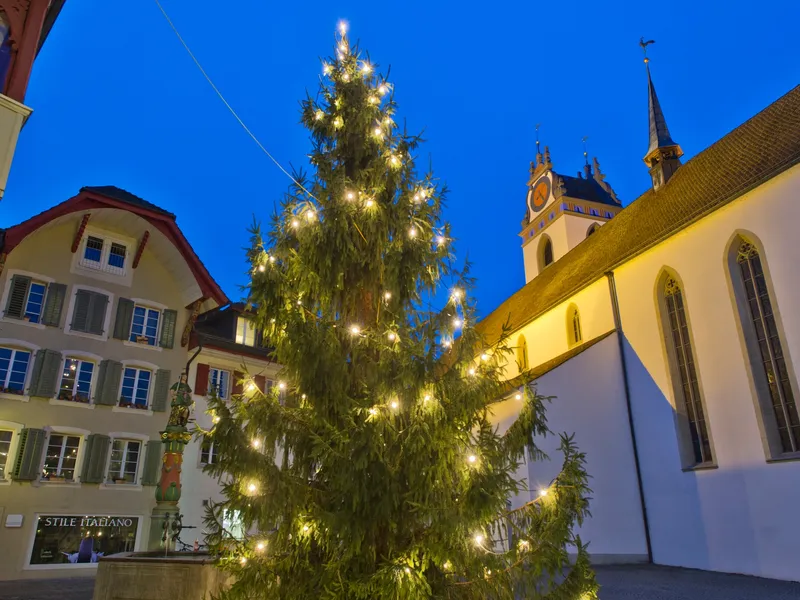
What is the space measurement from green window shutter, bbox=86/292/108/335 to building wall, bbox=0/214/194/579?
23cm

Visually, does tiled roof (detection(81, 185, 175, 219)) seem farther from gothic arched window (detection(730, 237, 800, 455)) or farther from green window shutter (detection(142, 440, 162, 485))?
gothic arched window (detection(730, 237, 800, 455))

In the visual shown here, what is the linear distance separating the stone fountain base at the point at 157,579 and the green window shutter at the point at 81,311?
10379 millimetres

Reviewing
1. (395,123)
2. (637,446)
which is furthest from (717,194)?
(395,123)

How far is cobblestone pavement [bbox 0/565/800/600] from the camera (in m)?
10.2

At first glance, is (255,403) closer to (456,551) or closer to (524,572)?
(456,551)

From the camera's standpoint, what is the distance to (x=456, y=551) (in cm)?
548

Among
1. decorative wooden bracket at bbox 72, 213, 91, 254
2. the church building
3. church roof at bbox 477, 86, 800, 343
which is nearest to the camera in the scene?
the church building

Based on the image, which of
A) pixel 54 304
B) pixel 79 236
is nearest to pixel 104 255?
pixel 79 236

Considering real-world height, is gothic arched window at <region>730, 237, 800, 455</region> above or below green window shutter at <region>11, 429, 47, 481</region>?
above

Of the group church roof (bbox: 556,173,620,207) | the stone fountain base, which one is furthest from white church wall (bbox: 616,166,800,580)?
church roof (bbox: 556,173,620,207)

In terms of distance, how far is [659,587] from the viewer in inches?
432

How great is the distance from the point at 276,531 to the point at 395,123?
5.36m

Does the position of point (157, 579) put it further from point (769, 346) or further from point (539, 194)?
point (539, 194)

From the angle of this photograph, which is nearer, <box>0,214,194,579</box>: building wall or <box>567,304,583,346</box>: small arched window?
<box>0,214,194,579</box>: building wall
